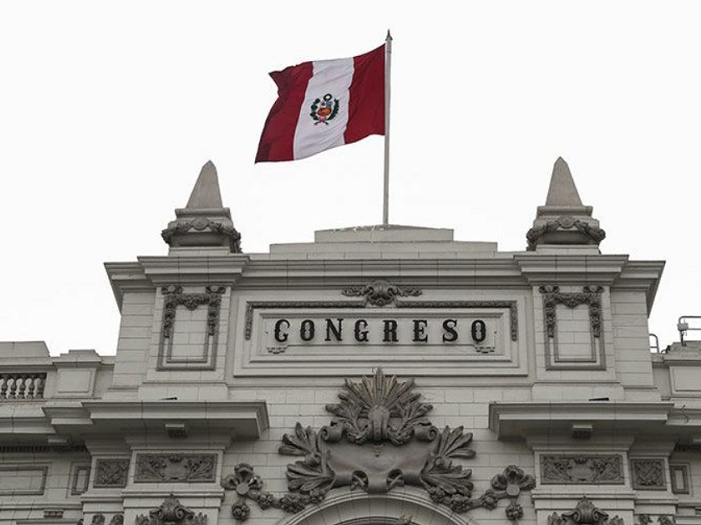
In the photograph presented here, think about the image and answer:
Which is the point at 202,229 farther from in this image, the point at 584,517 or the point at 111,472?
the point at 584,517

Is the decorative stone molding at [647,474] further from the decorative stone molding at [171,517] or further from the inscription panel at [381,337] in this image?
the decorative stone molding at [171,517]

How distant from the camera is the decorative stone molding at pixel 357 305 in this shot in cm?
2759

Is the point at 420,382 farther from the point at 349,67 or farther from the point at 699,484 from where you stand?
the point at 349,67

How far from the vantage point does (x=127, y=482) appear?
86.1 ft

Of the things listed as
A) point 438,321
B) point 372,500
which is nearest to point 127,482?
point 372,500

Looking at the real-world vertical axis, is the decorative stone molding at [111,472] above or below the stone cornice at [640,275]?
below

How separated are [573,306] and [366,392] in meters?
4.05

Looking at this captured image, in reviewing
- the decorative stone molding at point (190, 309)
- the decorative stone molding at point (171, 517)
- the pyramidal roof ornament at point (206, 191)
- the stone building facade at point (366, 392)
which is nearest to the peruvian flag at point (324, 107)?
the pyramidal roof ornament at point (206, 191)

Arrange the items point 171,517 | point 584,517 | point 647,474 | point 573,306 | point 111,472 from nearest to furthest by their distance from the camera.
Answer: point 584,517
point 171,517
point 647,474
point 111,472
point 573,306

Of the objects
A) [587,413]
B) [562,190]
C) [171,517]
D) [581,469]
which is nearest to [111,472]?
[171,517]

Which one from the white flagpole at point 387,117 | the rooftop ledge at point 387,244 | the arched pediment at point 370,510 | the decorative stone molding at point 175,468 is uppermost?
the white flagpole at point 387,117

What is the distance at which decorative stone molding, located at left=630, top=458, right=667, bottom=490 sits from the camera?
25.8 meters

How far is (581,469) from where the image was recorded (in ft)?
84.6

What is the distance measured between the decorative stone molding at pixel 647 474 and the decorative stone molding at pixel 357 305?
328cm
